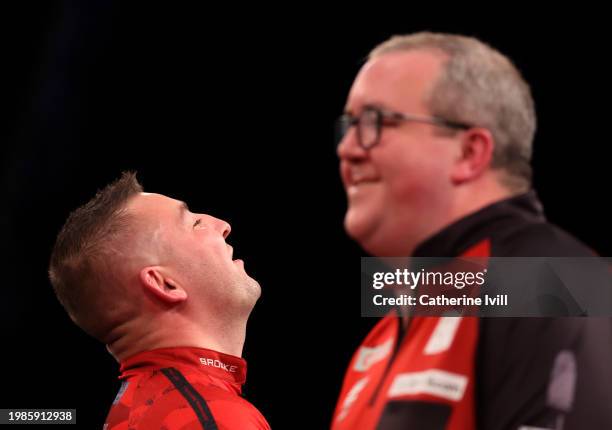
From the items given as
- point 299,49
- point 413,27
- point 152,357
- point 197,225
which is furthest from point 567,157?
point 152,357

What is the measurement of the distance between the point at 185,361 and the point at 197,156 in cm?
238

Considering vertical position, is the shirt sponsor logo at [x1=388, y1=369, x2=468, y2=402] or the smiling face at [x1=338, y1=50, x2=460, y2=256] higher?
the smiling face at [x1=338, y1=50, x2=460, y2=256]

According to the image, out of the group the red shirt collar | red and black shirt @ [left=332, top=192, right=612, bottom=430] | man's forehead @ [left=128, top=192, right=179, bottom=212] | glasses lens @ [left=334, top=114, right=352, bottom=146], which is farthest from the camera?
man's forehead @ [left=128, top=192, right=179, bottom=212]

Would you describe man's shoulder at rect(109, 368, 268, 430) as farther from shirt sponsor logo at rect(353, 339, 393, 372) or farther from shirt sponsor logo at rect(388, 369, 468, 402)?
shirt sponsor logo at rect(388, 369, 468, 402)

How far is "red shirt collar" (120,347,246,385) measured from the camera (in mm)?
2238

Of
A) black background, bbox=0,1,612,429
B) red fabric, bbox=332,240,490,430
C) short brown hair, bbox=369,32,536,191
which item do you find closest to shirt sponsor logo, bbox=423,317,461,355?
Result: red fabric, bbox=332,240,490,430

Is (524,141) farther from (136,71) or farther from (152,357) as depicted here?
(136,71)

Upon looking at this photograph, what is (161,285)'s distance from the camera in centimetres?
231

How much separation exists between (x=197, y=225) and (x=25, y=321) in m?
2.36

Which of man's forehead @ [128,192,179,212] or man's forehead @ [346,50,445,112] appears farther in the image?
man's forehead @ [128,192,179,212]

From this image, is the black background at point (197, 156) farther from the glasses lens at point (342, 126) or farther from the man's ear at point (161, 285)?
the glasses lens at point (342, 126)

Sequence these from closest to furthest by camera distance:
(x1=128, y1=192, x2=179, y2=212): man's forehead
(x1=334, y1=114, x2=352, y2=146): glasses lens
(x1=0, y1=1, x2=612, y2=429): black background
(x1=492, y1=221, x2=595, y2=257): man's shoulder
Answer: (x1=492, y1=221, x2=595, y2=257): man's shoulder
(x1=334, y1=114, x2=352, y2=146): glasses lens
(x1=128, y1=192, x2=179, y2=212): man's forehead
(x1=0, y1=1, x2=612, y2=429): black background

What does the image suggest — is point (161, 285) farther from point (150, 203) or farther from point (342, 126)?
point (342, 126)

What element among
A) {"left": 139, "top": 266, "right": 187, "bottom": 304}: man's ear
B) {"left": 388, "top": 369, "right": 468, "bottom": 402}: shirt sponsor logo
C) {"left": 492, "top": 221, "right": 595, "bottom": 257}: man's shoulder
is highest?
{"left": 492, "top": 221, "right": 595, "bottom": 257}: man's shoulder
